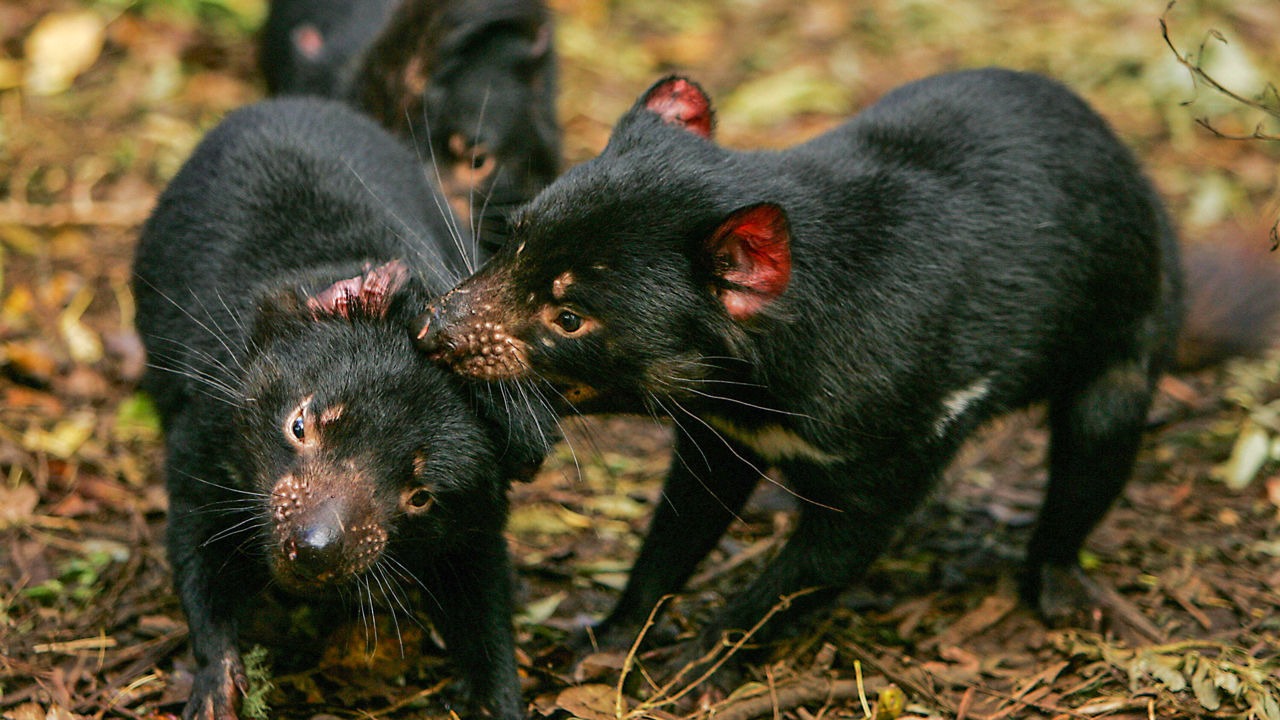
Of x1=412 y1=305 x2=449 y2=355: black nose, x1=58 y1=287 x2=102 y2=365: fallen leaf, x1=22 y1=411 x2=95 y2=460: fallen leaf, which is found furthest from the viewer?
x1=58 y1=287 x2=102 y2=365: fallen leaf

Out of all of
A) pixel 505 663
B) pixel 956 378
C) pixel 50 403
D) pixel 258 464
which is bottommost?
pixel 50 403

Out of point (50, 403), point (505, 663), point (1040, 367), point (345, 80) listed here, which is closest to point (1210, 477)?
point (1040, 367)

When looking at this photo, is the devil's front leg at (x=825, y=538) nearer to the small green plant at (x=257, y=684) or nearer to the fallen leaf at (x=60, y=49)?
the small green plant at (x=257, y=684)

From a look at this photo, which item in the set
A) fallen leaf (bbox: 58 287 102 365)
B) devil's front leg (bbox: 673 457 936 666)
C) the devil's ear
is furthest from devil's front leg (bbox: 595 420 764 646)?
the devil's ear

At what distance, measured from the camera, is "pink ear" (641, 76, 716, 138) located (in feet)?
11.0

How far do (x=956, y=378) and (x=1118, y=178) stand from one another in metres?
0.93

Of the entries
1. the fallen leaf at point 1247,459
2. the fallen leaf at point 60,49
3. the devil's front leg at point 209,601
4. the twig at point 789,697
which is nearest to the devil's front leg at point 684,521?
the twig at point 789,697

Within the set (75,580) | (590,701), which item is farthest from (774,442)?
(75,580)

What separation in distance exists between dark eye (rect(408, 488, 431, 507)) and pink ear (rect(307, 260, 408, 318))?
1.54 ft

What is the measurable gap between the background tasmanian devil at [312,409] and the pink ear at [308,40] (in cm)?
185

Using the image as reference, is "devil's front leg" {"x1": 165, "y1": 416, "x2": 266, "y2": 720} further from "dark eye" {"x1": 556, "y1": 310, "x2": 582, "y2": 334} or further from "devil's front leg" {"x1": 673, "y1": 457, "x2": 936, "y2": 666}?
"devil's front leg" {"x1": 673, "y1": 457, "x2": 936, "y2": 666}

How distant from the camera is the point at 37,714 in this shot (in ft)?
10.3

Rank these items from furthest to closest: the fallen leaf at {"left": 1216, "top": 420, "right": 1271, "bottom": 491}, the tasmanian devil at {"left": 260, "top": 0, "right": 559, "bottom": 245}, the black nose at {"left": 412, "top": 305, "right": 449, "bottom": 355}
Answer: the tasmanian devil at {"left": 260, "top": 0, "right": 559, "bottom": 245}
the fallen leaf at {"left": 1216, "top": 420, "right": 1271, "bottom": 491}
the black nose at {"left": 412, "top": 305, "right": 449, "bottom": 355}

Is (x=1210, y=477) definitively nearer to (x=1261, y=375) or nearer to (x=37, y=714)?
(x=1261, y=375)
